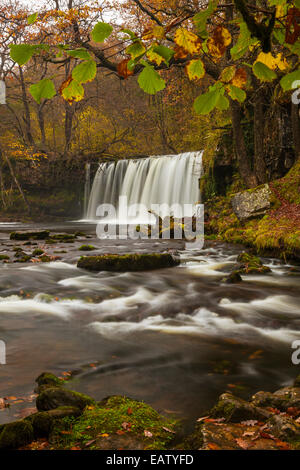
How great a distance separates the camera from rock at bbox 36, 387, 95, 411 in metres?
2.28

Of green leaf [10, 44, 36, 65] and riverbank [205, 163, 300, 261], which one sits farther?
riverbank [205, 163, 300, 261]

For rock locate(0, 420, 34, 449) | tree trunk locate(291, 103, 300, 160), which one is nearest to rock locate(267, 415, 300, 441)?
rock locate(0, 420, 34, 449)

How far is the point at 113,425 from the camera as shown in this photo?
2.08 meters

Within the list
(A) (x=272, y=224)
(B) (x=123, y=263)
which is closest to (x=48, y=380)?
(B) (x=123, y=263)

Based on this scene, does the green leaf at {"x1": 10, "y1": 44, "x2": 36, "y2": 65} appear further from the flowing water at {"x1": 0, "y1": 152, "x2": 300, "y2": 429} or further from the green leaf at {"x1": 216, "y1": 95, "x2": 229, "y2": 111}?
the flowing water at {"x1": 0, "y1": 152, "x2": 300, "y2": 429}

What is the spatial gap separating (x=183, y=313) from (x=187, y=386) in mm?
2290

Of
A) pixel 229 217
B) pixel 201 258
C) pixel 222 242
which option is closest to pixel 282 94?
pixel 229 217

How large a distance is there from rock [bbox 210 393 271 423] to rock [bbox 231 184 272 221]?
29.3 feet

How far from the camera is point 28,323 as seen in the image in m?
4.64

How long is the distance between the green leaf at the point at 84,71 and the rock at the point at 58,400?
6.62ft

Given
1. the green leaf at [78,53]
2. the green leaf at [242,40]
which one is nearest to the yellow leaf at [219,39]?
the green leaf at [242,40]

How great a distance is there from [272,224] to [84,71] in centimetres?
900

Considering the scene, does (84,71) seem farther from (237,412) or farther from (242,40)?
(237,412)

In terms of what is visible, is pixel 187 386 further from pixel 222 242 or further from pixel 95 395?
pixel 222 242
